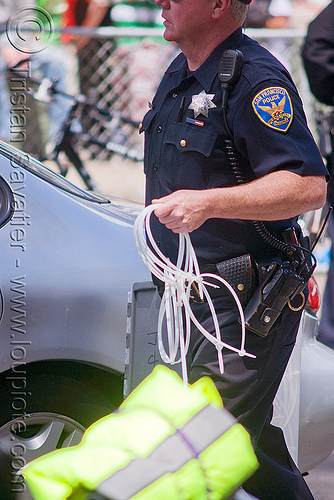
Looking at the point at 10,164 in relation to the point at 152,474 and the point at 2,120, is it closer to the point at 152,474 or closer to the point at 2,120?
the point at 152,474

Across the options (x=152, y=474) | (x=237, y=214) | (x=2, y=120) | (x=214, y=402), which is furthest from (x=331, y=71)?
(x=2, y=120)

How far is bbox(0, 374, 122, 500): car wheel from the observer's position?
2.53 m

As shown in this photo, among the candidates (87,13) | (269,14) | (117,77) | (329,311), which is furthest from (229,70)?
(87,13)

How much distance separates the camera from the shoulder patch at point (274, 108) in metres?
2.10

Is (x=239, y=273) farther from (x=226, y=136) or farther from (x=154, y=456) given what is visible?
(x=154, y=456)

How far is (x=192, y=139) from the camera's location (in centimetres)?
220

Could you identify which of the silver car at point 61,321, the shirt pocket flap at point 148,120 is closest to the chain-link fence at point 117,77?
the silver car at point 61,321

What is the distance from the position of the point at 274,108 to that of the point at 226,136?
17 centimetres

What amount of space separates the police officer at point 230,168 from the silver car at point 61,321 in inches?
11.7

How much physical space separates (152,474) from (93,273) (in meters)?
1.08

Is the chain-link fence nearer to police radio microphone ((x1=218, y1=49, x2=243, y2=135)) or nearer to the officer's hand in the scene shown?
police radio microphone ((x1=218, y1=49, x2=243, y2=135))

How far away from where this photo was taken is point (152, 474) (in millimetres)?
1619

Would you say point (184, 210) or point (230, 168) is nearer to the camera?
point (184, 210)

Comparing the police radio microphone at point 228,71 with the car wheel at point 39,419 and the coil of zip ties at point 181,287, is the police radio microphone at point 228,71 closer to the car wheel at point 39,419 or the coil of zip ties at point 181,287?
the coil of zip ties at point 181,287
